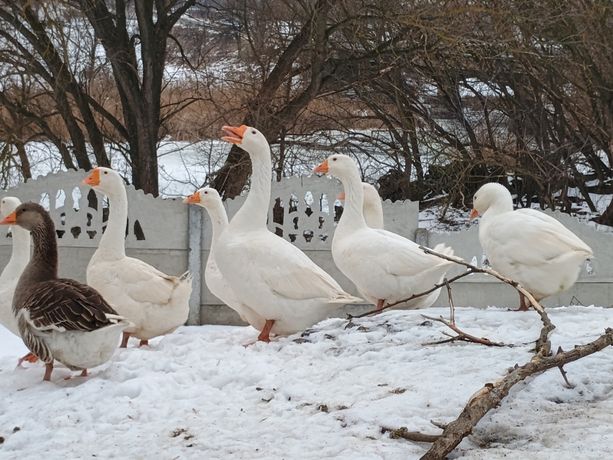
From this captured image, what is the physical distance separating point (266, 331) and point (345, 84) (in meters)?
6.70

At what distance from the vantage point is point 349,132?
12406 mm

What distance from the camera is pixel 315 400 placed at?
351cm

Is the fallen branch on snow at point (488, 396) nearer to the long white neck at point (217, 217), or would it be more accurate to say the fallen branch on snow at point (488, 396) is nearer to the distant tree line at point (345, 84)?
the long white neck at point (217, 217)

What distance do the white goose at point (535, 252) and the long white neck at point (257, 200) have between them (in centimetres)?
180

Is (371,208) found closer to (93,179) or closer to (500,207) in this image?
(500,207)

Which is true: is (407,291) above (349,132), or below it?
below

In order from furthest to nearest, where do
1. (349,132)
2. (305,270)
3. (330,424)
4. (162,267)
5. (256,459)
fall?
(349,132) < (162,267) < (305,270) < (330,424) < (256,459)

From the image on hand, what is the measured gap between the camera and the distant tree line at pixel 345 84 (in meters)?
10.6

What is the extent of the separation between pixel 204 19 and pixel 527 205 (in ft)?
21.4

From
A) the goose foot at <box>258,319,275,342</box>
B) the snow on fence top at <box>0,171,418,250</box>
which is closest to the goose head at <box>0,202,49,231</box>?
the goose foot at <box>258,319,275,342</box>

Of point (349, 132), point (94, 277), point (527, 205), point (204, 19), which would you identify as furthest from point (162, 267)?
point (527, 205)

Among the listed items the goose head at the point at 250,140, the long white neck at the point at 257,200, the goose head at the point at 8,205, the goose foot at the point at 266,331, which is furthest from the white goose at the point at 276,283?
the goose head at the point at 8,205

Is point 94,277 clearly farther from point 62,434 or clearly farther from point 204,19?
point 204,19

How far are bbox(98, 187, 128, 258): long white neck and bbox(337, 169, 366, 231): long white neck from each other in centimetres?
180
